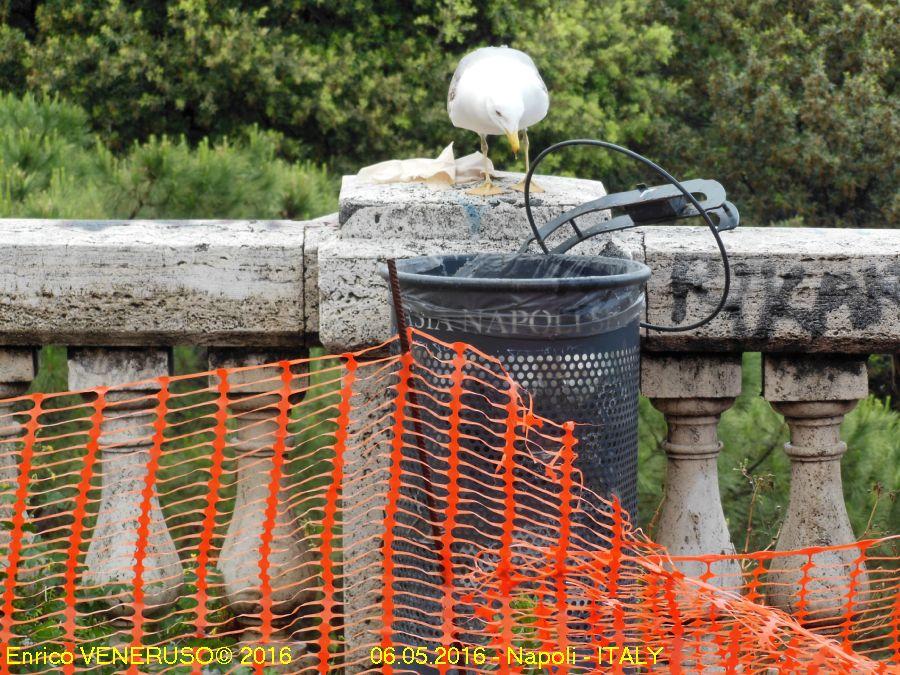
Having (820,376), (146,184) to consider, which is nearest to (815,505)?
(820,376)

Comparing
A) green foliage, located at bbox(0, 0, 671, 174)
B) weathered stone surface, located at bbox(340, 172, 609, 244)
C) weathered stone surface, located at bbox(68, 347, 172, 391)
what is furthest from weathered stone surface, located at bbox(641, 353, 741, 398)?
green foliage, located at bbox(0, 0, 671, 174)

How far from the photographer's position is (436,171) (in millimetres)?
3090

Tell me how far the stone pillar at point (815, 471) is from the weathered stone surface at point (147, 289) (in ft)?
4.15

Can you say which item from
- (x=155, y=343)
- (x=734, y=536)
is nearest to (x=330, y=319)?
(x=155, y=343)

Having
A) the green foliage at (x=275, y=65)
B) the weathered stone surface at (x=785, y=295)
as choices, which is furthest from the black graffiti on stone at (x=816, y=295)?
A: the green foliage at (x=275, y=65)

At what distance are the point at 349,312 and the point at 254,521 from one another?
633mm

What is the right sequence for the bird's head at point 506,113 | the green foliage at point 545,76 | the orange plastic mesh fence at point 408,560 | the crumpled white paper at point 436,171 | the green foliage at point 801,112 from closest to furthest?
the orange plastic mesh fence at point 408,560 → the crumpled white paper at point 436,171 → the bird's head at point 506,113 → the green foliage at point 545,76 → the green foliage at point 801,112

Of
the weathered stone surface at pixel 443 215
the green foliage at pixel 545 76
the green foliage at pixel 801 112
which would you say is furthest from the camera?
the green foliage at pixel 801 112

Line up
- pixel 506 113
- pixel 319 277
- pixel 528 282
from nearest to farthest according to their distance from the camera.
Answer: pixel 528 282 → pixel 319 277 → pixel 506 113

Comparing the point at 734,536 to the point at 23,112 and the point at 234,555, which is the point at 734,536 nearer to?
the point at 234,555

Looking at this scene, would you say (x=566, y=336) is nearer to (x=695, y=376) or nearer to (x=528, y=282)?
(x=528, y=282)

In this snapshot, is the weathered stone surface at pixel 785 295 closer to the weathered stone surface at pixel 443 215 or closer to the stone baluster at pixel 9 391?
the weathered stone surface at pixel 443 215

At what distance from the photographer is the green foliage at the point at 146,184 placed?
167 inches

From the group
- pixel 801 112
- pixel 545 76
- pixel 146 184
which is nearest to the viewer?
pixel 146 184
